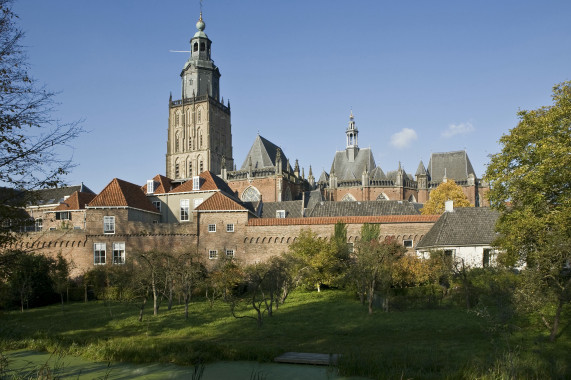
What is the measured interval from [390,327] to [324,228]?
707 inches

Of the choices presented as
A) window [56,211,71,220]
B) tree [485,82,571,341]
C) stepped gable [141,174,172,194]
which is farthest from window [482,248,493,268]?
window [56,211,71,220]

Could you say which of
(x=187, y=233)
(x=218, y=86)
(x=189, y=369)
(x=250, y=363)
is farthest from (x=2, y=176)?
(x=218, y=86)

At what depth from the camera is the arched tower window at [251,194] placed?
64125 mm

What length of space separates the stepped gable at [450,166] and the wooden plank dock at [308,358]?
5919 cm

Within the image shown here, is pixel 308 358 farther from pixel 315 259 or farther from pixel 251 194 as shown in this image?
pixel 251 194

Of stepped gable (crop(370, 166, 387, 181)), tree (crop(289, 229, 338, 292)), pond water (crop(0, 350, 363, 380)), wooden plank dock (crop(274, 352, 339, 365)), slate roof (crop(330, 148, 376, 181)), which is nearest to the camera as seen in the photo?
pond water (crop(0, 350, 363, 380))

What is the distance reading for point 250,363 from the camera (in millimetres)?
13633

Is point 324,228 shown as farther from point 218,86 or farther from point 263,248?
point 218,86

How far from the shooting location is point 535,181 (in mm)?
22578

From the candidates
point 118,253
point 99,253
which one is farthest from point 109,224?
point 118,253

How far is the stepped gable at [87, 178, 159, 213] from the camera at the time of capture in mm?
39438

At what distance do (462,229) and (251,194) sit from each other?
3465cm

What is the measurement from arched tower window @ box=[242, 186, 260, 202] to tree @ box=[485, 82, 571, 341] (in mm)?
40151

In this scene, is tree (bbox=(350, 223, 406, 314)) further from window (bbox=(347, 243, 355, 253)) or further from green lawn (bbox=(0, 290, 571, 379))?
window (bbox=(347, 243, 355, 253))
